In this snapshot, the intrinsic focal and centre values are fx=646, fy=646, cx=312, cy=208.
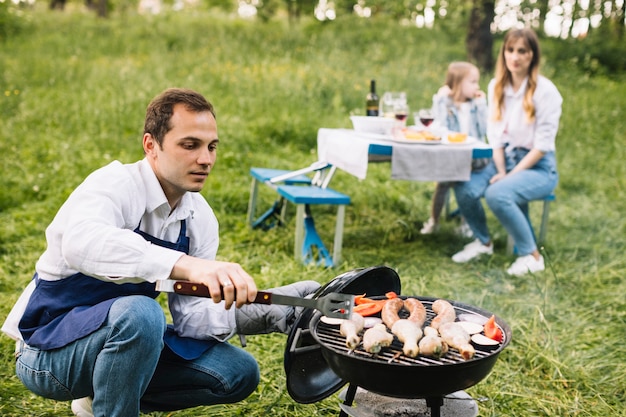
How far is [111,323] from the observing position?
6.93 ft

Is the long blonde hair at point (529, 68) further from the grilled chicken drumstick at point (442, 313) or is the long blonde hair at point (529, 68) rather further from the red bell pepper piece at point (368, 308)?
the red bell pepper piece at point (368, 308)

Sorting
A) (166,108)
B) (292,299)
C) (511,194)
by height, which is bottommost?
(511,194)

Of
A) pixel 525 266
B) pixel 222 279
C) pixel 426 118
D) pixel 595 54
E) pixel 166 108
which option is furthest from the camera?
pixel 595 54

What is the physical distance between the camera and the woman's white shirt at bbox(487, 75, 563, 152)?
17.1 ft

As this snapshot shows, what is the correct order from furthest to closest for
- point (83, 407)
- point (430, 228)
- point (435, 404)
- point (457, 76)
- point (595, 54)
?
point (595, 54), point (430, 228), point (457, 76), point (83, 407), point (435, 404)

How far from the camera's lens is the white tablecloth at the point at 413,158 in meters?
4.71

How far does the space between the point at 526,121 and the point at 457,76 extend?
0.74 m

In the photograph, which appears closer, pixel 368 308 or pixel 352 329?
pixel 352 329

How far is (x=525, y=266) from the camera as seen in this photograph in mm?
5035

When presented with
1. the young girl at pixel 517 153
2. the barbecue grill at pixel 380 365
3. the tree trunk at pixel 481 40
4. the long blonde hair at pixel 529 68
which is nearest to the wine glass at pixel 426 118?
the young girl at pixel 517 153

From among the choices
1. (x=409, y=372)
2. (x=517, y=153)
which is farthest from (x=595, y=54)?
(x=409, y=372)

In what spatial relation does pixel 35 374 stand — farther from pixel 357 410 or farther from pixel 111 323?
pixel 357 410

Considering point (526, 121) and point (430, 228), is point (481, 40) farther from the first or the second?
point (526, 121)

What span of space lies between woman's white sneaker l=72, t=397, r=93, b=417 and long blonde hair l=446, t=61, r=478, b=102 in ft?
13.8
